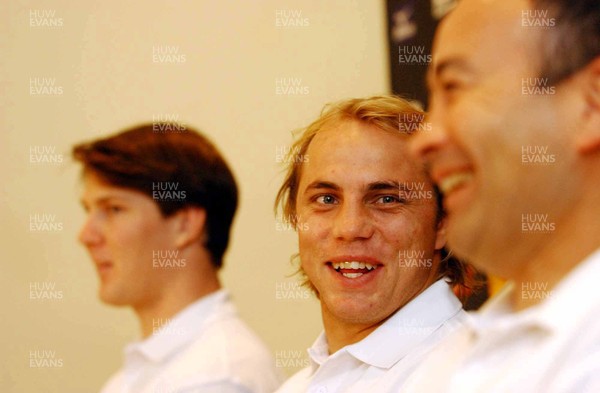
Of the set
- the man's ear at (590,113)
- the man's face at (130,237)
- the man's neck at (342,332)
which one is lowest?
the man's neck at (342,332)

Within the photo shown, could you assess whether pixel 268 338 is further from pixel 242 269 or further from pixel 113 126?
pixel 113 126

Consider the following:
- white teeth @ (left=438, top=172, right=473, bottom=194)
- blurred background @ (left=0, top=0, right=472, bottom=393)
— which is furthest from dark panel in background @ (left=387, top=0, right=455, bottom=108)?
white teeth @ (left=438, top=172, right=473, bottom=194)

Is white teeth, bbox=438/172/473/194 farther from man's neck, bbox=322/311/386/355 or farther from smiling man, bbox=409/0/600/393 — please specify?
man's neck, bbox=322/311/386/355

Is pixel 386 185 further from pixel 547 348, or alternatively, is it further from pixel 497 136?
pixel 547 348

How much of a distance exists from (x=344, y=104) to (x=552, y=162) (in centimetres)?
71

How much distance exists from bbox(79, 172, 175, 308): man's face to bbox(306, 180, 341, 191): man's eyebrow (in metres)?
0.50

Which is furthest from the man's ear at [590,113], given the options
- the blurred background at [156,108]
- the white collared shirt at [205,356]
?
the blurred background at [156,108]

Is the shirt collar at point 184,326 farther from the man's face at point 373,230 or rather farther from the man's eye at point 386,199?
the man's eye at point 386,199

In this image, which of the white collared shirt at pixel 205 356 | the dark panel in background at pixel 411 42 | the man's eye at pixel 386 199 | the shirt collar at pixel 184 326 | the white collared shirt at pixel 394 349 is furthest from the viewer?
the dark panel in background at pixel 411 42

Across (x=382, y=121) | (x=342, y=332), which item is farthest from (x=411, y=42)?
(x=342, y=332)

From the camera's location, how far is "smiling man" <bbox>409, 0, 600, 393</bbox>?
724 mm

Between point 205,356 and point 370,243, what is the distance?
48 centimetres

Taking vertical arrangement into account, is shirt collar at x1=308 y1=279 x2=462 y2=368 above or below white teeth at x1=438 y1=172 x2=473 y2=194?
below

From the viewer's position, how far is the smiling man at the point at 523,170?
72 centimetres
